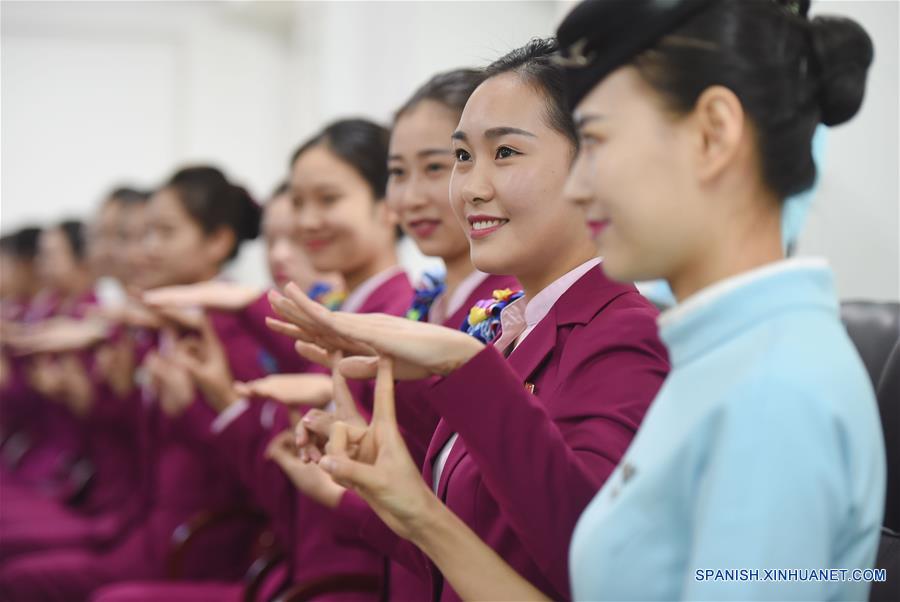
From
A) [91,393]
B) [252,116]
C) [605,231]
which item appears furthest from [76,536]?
[252,116]

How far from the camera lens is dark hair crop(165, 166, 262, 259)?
3.03 meters

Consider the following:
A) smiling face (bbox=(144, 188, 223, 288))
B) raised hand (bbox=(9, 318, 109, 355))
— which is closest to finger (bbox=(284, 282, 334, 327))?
smiling face (bbox=(144, 188, 223, 288))

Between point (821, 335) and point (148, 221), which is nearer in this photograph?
point (821, 335)

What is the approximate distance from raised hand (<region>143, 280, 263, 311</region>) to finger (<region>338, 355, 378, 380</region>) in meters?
1.27

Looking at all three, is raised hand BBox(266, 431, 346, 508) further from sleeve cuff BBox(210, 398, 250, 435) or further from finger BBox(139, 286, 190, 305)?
finger BBox(139, 286, 190, 305)

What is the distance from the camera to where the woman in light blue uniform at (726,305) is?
79cm

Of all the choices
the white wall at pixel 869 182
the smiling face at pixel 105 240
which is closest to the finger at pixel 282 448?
the white wall at pixel 869 182

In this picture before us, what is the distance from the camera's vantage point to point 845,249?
1.84 metres

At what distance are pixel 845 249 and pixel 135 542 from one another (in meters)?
2.21

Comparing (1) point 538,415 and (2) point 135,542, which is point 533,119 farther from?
(2) point 135,542

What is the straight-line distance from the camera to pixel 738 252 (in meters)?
0.92

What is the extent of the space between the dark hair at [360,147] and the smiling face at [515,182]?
0.96 m

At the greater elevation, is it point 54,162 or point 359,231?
point 359,231

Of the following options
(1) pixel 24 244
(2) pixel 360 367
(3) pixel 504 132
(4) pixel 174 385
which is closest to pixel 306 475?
(2) pixel 360 367
